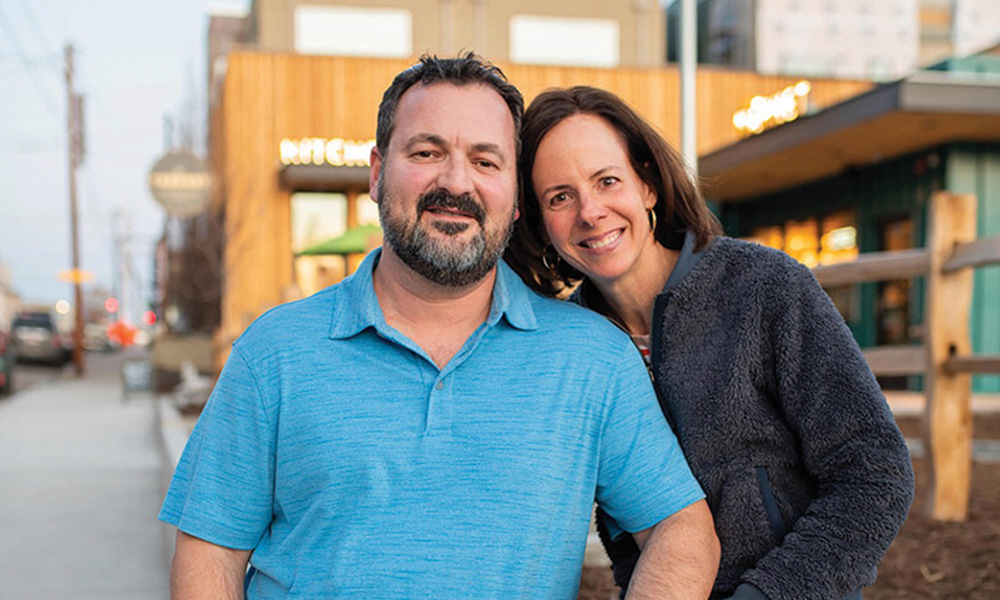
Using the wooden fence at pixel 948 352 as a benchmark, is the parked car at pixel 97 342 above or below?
below

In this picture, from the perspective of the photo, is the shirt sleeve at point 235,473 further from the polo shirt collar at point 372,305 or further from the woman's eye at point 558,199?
the woman's eye at point 558,199

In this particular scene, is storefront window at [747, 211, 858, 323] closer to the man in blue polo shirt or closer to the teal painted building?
the teal painted building

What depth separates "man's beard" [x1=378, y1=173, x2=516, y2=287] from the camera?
225 centimetres

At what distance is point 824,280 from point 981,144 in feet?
31.8

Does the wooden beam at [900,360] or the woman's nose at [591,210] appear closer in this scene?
the woman's nose at [591,210]

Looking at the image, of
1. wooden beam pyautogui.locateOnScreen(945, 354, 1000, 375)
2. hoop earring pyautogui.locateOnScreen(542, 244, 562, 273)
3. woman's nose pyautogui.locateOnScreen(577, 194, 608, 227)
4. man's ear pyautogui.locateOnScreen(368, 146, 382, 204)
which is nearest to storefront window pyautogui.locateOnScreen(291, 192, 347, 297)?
wooden beam pyautogui.locateOnScreen(945, 354, 1000, 375)

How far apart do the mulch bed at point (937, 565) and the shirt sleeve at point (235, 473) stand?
1.57m

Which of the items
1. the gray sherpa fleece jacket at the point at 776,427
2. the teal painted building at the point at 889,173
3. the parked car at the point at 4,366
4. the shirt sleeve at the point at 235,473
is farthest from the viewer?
the parked car at the point at 4,366

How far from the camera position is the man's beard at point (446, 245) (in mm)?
2254

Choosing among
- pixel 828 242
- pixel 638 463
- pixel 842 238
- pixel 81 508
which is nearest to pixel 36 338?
pixel 828 242

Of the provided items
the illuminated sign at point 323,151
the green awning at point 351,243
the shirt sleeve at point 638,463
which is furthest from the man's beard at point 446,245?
the illuminated sign at point 323,151

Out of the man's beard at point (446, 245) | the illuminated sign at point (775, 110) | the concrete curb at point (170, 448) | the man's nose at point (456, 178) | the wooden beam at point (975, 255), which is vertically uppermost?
the illuminated sign at point (775, 110)

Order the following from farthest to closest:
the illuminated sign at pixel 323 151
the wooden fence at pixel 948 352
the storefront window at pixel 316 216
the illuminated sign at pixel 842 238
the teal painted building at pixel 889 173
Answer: the storefront window at pixel 316 216 < the illuminated sign at pixel 323 151 < the illuminated sign at pixel 842 238 < the teal painted building at pixel 889 173 < the wooden fence at pixel 948 352

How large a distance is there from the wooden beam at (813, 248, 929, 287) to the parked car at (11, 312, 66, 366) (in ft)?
93.8
